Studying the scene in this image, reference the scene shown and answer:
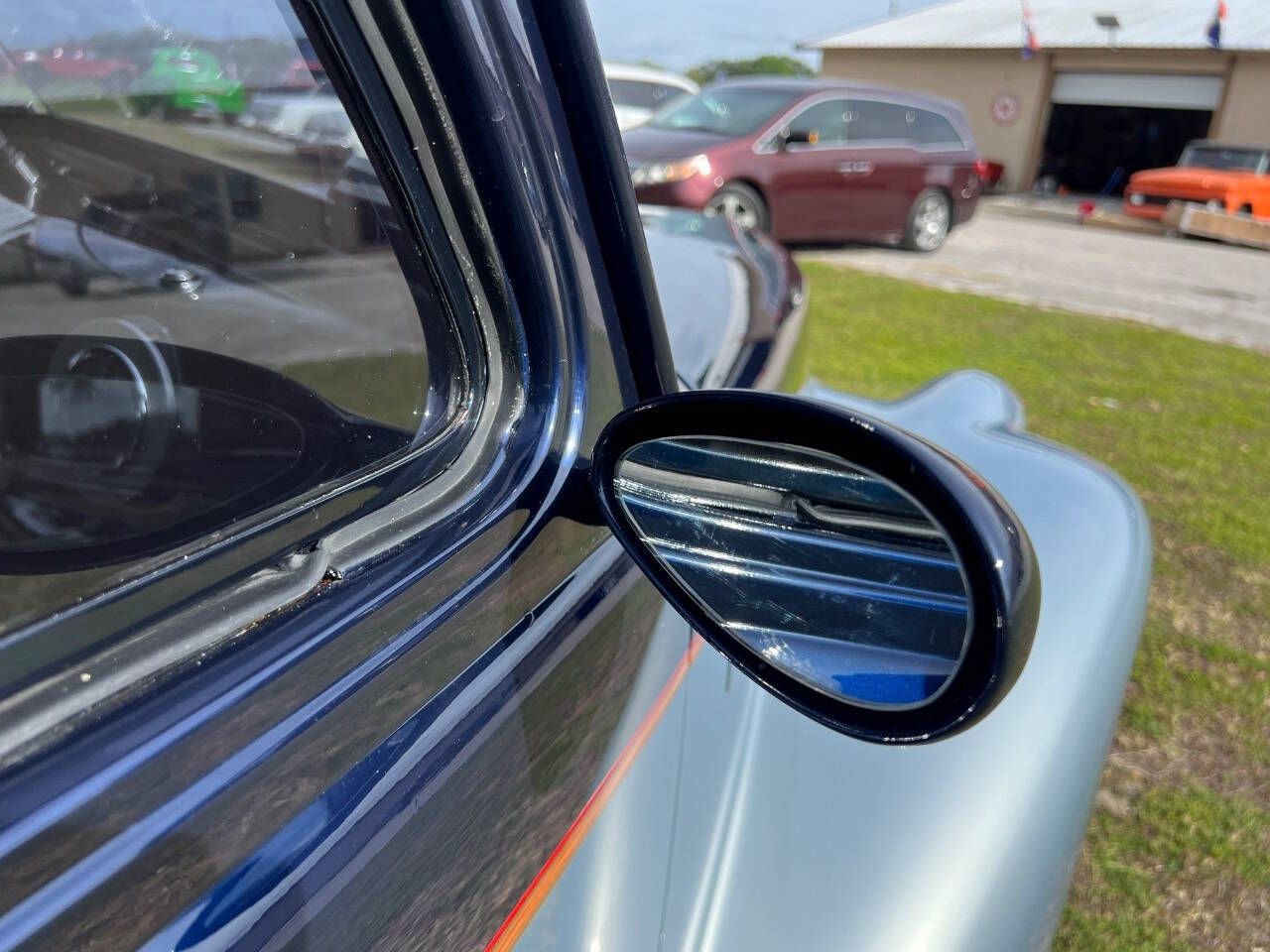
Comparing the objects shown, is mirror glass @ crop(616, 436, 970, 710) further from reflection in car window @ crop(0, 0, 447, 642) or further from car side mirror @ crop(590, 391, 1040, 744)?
reflection in car window @ crop(0, 0, 447, 642)

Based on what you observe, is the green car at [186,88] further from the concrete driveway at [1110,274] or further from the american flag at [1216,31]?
the american flag at [1216,31]

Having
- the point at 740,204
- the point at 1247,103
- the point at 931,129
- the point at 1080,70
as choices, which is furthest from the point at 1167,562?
the point at 1080,70

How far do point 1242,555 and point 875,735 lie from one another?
3917 mm

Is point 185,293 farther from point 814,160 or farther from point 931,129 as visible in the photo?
point 931,129

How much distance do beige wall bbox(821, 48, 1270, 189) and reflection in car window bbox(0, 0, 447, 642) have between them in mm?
26547

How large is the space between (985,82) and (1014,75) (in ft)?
2.35

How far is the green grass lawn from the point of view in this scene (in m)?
2.42

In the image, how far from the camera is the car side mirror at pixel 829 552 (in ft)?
2.81

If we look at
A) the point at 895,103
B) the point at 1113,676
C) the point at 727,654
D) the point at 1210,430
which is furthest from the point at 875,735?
the point at 895,103

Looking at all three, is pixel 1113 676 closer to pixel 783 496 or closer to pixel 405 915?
pixel 783 496

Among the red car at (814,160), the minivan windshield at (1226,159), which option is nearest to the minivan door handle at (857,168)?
the red car at (814,160)

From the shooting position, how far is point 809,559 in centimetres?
104

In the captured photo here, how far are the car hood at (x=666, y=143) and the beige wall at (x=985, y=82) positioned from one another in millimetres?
18150

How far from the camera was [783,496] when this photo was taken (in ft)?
3.47
